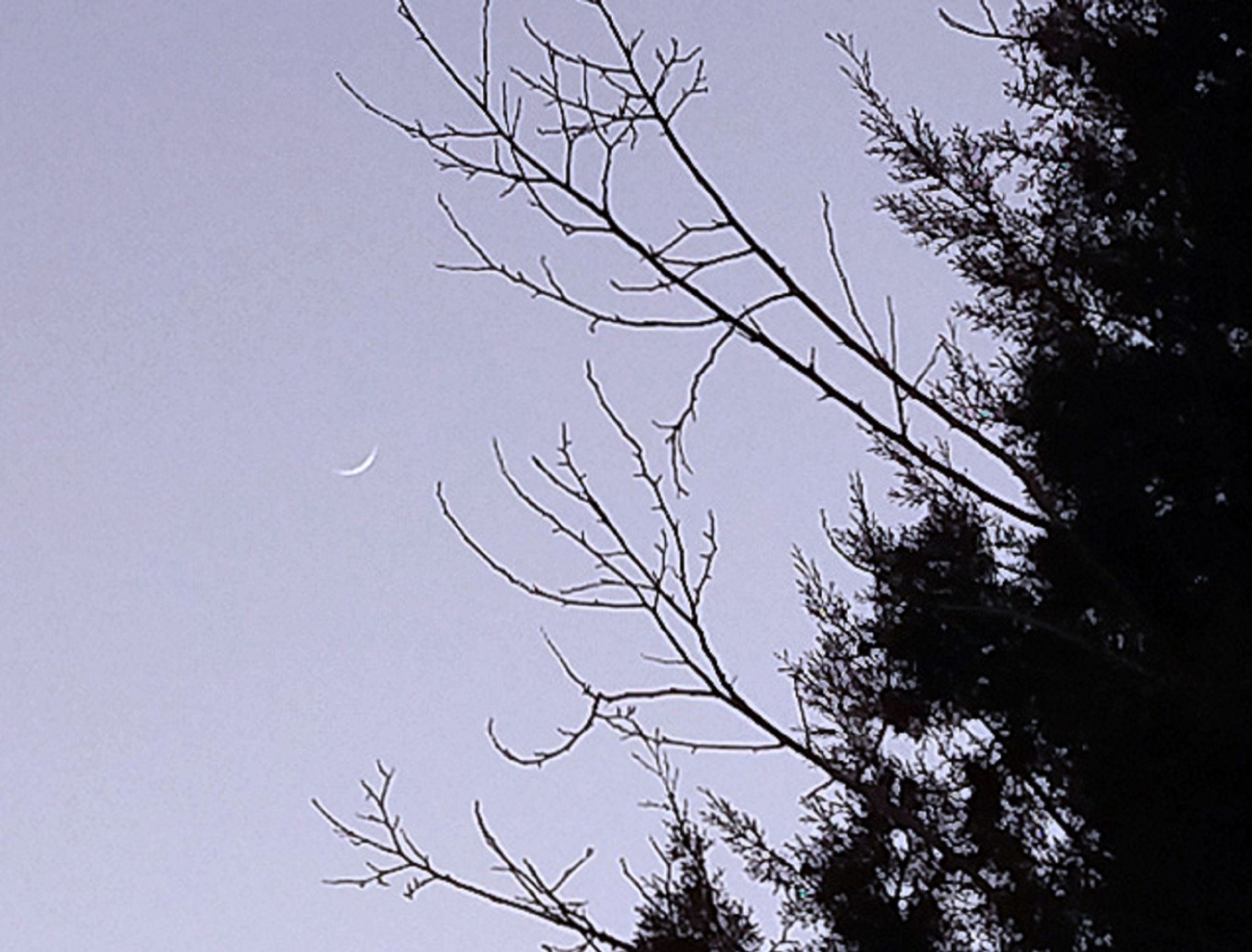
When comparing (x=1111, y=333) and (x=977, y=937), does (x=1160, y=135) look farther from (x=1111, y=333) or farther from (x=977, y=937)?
(x=977, y=937)

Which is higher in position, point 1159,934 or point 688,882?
point 688,882

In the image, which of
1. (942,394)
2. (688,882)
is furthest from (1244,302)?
(688,882)

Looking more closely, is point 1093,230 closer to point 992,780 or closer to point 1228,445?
point 1228,445

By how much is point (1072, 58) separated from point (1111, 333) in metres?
1.21

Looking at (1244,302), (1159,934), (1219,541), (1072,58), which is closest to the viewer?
(1159,934)

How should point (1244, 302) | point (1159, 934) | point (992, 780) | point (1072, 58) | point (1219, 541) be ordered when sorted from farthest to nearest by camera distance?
point (1072, 58)
point (992, 780)
point (1244, 302)
point (1219, 541)
point (1159, 934)

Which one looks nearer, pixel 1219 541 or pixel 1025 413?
pixel 1219 541

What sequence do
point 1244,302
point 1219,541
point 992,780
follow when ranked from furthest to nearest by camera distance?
point 992,780 < point 1244,302 < point 1219,541

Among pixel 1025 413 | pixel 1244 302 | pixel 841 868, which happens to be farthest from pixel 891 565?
pixel 1244 302

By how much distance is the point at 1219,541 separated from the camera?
4453 millimetres

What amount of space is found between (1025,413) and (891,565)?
0.68 m

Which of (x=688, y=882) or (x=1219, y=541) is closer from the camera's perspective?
(x=1219, y=541)

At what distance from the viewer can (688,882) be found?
522 cm

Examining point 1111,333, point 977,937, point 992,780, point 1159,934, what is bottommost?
point 1159,934
